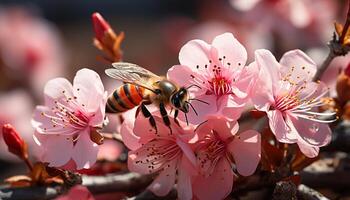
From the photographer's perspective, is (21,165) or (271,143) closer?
(271,143)

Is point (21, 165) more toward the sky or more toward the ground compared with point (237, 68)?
more toward the ground

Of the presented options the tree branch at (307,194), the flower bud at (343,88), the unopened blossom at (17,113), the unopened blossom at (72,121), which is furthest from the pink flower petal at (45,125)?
the unopened blossom at (17,113)

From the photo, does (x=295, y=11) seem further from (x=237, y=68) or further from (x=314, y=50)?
(x=237, y=68)

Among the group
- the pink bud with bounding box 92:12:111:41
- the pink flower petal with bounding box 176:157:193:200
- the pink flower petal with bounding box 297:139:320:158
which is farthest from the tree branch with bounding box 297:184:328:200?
the pink bud with bounding box 92:12:111:41

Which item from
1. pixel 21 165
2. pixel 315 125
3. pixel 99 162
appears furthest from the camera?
pixel 21 165

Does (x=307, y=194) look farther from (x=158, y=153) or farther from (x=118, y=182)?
(x=118, y=182)

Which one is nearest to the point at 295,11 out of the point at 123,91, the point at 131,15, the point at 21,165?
the point at 123,91

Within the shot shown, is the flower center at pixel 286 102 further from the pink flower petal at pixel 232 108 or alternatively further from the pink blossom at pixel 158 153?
the pink blossom at pixel 158 153
